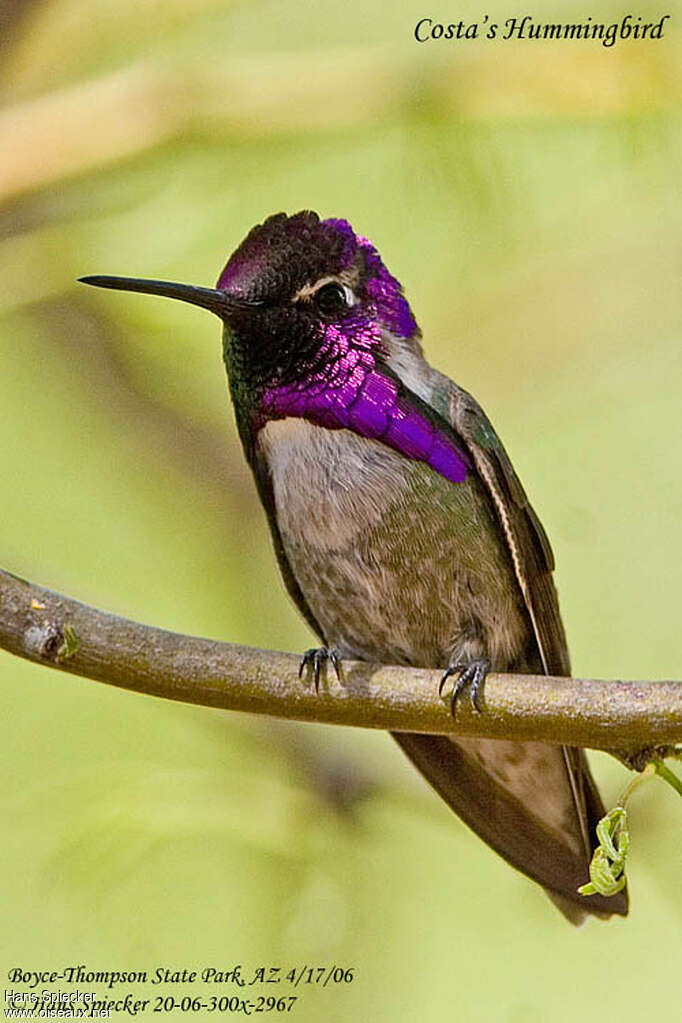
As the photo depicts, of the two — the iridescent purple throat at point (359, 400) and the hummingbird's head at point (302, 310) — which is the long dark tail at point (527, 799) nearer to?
the iridescent purple throat at point (359, 400)

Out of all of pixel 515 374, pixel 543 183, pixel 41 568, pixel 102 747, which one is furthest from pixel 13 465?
pixel 543 183

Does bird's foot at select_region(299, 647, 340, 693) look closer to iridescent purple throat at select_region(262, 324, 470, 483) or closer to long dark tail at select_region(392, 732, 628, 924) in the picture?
iridescent purple throat at select_region(262, 324, 470, 483)

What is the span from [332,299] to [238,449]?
1093 mm

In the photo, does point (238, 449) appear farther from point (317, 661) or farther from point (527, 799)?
point (317, 661)

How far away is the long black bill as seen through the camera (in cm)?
244

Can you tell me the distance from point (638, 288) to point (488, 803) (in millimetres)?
Result: 1884

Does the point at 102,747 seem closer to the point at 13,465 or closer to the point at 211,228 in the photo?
the point at 13,465

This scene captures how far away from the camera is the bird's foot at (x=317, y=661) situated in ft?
7.80

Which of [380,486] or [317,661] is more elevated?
[380,486]

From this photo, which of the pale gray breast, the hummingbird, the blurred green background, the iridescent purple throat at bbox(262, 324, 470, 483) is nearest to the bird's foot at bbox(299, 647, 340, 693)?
the hummingbird

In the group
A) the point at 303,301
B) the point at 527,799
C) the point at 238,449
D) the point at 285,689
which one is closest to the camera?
the point at 285,689

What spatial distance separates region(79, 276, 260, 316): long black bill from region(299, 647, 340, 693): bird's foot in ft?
2.42

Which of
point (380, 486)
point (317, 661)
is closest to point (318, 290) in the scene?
point (380, 486)

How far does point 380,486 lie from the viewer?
3090 mm
